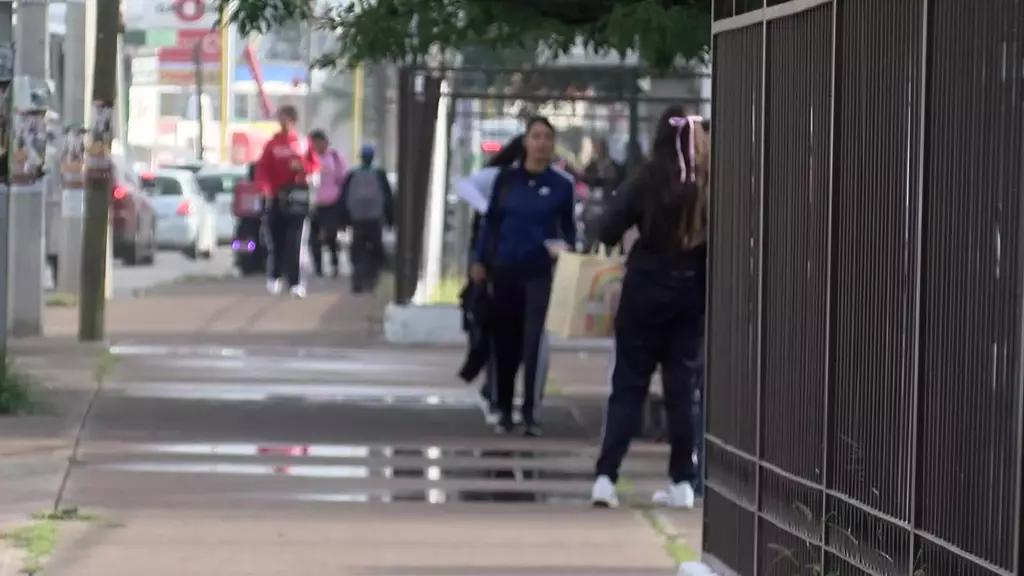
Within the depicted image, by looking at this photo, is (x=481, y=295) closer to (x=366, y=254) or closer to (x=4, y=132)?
(x=4, y=132)

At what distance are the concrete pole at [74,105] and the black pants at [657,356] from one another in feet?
31.1

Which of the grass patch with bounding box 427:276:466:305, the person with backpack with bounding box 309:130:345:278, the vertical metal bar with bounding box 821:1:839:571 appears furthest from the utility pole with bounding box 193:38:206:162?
the vertical metal bar with bounding box 821:1:839:571

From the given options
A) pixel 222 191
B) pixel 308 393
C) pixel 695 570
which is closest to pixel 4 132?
pixel 308 393

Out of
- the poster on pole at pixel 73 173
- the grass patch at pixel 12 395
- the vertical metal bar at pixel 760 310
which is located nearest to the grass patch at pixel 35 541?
the vertical metal bar at pixel 760 310

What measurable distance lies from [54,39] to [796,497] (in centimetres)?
1539

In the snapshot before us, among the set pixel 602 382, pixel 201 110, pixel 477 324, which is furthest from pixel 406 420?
pixel 201 110

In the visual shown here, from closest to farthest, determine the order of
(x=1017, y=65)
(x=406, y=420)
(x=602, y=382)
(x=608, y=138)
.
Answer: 1. (x=1017, y=65)
2. (x=406, y=420)
3. (x=602, y=382)
4. (x=608, y=138)

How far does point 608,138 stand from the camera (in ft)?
60.5

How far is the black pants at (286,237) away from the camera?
2277cm

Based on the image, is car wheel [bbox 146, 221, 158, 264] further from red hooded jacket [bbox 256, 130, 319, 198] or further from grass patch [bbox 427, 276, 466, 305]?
grass patch [bbox 427, 276, 466, 305]

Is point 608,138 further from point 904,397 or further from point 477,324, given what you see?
point 904,397

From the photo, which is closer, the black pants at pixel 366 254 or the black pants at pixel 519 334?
the black pants at pixel 519 334

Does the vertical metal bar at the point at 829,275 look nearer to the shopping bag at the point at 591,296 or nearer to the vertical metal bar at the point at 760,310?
the vertical metal bar at the point at 760,310

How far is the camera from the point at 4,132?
1258 cm
